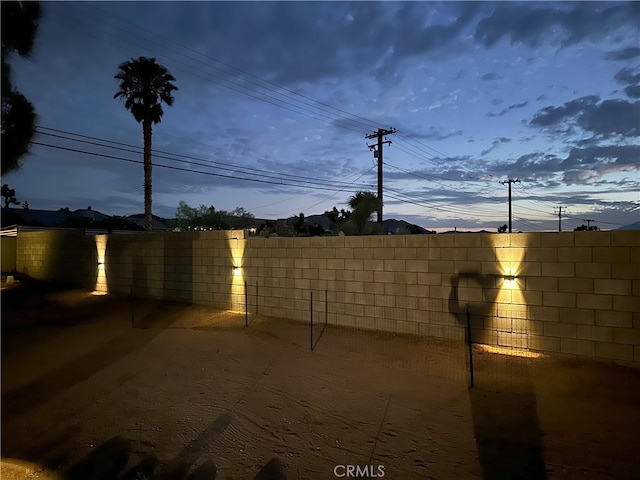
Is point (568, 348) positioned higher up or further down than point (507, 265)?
further down

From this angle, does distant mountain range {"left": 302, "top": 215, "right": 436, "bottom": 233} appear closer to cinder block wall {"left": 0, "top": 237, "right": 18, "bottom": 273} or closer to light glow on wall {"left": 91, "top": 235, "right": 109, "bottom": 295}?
light glow on wall {"left": 91, "top": 235, "right": 109, "bottom": 295}

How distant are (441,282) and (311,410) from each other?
3717mm

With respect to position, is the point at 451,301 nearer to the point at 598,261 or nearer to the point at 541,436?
the point at 598,261

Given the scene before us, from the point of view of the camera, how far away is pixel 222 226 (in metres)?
27.2

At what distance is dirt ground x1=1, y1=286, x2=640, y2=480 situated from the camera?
3.62 m

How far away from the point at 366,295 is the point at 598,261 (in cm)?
411

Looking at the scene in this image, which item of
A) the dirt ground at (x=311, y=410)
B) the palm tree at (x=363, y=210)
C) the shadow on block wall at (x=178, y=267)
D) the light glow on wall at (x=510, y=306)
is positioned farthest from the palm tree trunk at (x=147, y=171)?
the light glow on wall at (x=510, y=306)

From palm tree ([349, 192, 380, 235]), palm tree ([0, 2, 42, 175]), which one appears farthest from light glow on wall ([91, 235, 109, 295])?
palm tree ([349, 192, 380, 235])

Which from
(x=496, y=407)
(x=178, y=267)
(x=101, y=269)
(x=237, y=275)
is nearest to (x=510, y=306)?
(x=496, y=407)

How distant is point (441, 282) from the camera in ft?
23.8

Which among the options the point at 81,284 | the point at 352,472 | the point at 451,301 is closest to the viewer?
the point at 352,472

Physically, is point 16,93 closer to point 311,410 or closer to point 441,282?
point 311,410

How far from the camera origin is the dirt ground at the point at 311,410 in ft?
11.9

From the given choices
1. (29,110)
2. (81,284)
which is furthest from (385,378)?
(81,284)
